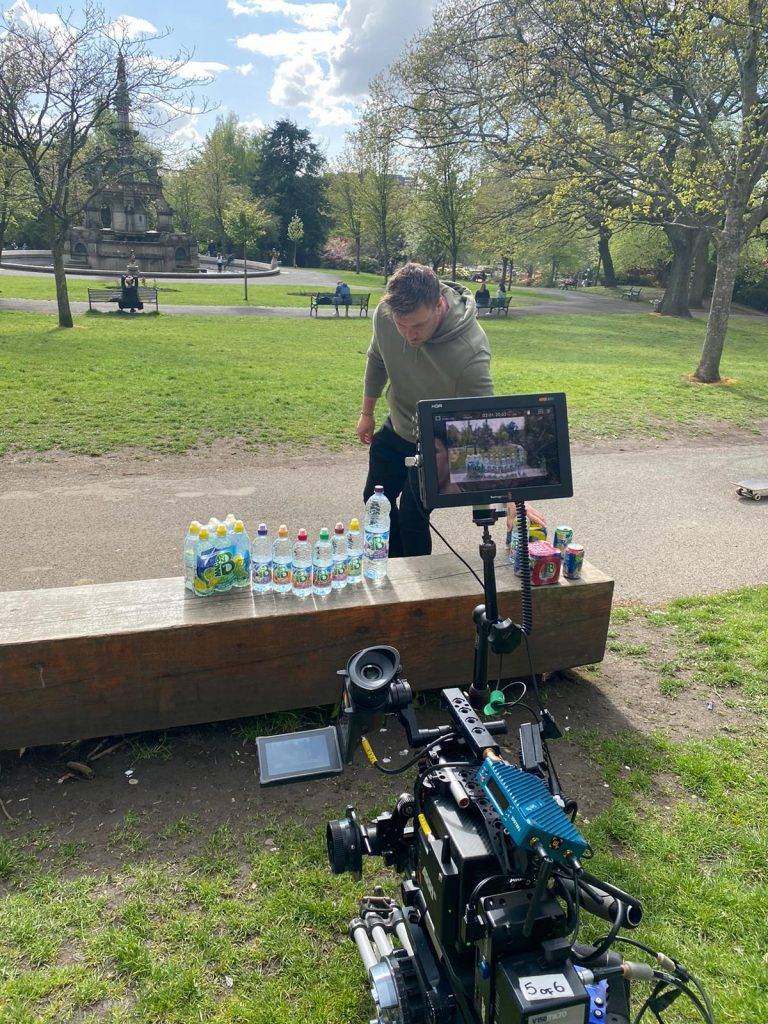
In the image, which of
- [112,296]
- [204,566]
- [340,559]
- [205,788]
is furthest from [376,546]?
[112,296]

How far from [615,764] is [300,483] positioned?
4856mm

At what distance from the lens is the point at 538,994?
4.61 ft

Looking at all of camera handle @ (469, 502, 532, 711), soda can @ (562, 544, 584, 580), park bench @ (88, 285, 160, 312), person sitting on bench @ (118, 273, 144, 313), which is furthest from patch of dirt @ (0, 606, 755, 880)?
park bench @ (88, 285, 160, 312)

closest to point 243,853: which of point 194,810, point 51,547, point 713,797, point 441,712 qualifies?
point 194,810

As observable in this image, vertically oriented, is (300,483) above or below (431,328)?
below

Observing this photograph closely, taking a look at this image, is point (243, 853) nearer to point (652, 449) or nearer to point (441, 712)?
point (441, 712)

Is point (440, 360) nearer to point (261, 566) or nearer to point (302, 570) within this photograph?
point (302, 570)

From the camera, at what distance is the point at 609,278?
4941cm

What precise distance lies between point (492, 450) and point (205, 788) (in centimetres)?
227

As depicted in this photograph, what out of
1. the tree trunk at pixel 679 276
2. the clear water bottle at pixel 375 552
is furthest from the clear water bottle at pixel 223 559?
the tree trunk at pixel 679 276

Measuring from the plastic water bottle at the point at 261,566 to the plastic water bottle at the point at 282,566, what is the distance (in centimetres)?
4

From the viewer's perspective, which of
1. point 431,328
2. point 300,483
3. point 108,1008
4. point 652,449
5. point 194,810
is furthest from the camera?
point 652,449

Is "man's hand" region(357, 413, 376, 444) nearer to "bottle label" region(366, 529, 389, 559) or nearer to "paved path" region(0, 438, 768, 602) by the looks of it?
"bottle label" region(366, 529, 389, 559)

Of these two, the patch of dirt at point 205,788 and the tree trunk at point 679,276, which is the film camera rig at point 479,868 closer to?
the patch of dirt at point 205,788
